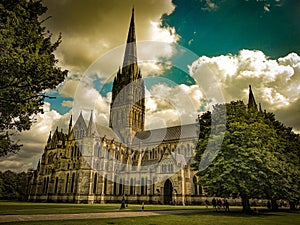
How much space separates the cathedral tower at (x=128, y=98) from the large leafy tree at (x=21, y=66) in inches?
2352

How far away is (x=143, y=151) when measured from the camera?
221 ft

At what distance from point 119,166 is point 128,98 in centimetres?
2507

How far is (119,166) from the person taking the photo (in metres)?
63.3

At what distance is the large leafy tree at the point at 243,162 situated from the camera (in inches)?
897

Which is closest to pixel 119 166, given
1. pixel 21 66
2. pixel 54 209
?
pixel 54 209

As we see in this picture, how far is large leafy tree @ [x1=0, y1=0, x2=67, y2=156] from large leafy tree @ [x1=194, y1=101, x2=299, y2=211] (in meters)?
17.3

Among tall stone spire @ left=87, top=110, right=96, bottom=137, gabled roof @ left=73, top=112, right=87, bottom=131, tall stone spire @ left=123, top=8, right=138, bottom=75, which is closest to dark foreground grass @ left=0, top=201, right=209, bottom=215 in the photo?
tall stone spire @ left=87, top=110, right=96, bottom=137

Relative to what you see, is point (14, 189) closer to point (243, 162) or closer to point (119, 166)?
point (119, 166)

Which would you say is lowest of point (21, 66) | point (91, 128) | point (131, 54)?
point (21, 66)

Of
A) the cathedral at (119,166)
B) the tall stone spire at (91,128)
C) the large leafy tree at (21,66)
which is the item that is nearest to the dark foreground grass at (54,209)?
the large leafy tree at (21,66)

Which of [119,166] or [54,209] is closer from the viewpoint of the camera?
[54,209]

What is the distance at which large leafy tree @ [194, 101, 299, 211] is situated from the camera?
74.7ft

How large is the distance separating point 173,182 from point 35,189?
4040 cm

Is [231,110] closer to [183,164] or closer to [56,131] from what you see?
[183,164]
